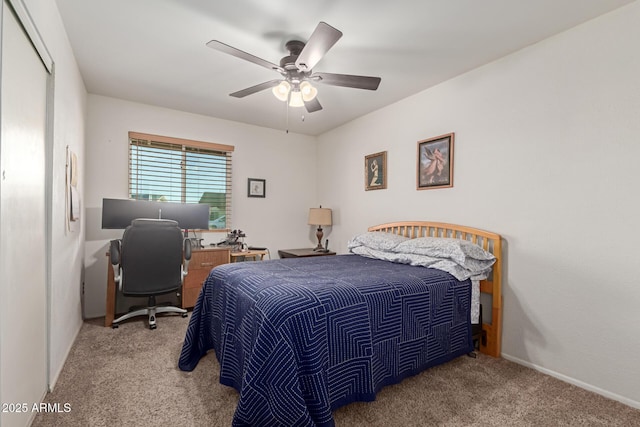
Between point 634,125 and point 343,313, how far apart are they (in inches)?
82.1

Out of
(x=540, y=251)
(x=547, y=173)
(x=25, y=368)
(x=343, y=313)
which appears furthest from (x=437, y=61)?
(x=25, y=368)

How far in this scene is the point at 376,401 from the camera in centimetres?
178

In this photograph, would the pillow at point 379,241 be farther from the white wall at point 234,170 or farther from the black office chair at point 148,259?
the black office chair at point 148,259

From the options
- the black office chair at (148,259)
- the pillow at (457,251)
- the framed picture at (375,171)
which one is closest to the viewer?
the pillow at (457,251)

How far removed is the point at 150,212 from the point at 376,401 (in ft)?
9.63

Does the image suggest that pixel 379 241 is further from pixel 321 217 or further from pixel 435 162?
pixel 321 217

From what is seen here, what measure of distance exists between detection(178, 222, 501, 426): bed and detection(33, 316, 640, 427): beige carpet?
0.11m

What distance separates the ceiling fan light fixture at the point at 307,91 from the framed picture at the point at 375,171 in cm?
152

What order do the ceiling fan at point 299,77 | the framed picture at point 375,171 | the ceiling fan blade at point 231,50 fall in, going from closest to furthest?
the ceiling fan blade at point 231,50, the ceiling fan at point 299,77, the framed picture at point 375,171

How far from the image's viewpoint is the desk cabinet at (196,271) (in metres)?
3.42

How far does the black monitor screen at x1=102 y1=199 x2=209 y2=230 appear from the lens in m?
3.15

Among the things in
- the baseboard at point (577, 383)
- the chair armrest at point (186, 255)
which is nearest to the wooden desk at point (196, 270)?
the chair armrest at point (186, 255)

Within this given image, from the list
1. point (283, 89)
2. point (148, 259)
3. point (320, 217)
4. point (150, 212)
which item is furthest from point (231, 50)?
point (320, 217)

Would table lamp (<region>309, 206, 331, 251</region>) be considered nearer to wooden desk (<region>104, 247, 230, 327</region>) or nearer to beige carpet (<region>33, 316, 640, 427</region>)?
wooden desk (<region>104, 247, 230, 327</region>)
